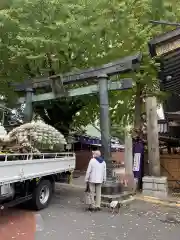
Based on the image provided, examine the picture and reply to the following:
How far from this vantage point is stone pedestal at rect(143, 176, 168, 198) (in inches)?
440

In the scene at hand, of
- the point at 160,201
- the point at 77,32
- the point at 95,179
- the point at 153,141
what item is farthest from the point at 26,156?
the point at 77,32

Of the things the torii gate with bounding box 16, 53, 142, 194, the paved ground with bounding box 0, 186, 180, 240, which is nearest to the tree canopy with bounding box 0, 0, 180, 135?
the torii gate with bounding box 16, 53, 142, 194

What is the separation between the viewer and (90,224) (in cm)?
731

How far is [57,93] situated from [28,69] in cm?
344

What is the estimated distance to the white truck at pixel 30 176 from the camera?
6.85 m

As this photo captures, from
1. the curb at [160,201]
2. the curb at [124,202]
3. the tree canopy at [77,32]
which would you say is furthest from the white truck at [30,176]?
the tree canopy at [77,32]

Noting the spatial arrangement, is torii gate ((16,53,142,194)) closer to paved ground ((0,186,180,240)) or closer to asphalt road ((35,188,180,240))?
asphalt road ((35,188,180,240))

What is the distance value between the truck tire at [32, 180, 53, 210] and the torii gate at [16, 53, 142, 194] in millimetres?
2103

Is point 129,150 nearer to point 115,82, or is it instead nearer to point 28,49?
point 115,82

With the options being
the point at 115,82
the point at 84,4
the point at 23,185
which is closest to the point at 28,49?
the point at 84,4

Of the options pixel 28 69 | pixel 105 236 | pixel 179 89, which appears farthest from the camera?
pixel 28 69

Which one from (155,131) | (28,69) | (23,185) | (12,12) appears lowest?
(23,185)

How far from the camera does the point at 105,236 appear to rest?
6.40 metres

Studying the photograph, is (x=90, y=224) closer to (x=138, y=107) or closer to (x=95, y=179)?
(x=95, y=179)
